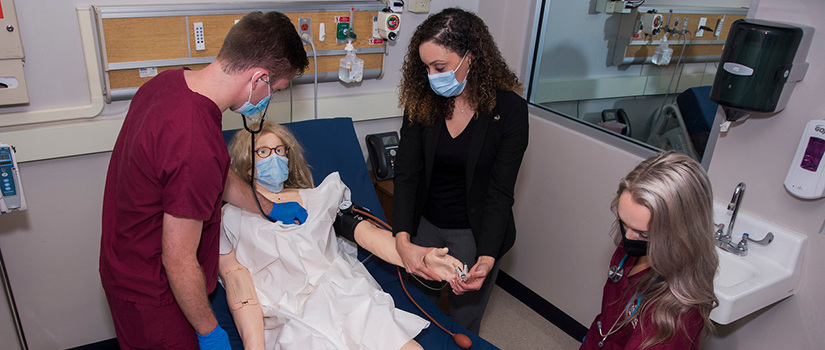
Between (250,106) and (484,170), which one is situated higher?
(250,106)

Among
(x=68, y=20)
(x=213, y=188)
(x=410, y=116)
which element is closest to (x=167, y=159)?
(x=213, y=188)

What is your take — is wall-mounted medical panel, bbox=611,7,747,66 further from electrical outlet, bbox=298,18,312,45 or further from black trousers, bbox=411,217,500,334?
electrical outlet, bbox=298,18,312,45

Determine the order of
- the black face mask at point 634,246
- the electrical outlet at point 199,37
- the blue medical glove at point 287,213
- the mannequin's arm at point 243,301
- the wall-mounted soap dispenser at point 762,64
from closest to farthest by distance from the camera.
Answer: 1. the black face mask at point 634,246
2. the wall-mounted soap dispenser at point 762,64
3. the mannequin's arm at point 243,301
4. the blue medical glove at point 287,213
5. the electrical outlet at point 199,37

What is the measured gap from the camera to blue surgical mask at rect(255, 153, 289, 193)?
74.6 inches

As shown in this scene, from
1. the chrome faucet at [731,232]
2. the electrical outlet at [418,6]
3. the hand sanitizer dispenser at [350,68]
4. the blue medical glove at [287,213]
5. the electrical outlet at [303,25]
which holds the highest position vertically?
the electrical outlet at [418,6]

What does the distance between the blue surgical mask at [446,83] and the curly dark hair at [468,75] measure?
4 cm

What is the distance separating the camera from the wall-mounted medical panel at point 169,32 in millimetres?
2035

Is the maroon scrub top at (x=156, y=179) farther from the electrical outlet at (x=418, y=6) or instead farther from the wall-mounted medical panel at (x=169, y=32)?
the electrical outlet at (x=418, y=6)

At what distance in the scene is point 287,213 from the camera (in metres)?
1.96

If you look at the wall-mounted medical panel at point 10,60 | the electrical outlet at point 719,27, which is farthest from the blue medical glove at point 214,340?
the electrical outlet at point 719,27

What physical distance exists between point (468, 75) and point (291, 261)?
2.81ft

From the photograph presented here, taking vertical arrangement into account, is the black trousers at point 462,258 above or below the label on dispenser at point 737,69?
below

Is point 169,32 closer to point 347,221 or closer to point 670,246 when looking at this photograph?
point 347,221

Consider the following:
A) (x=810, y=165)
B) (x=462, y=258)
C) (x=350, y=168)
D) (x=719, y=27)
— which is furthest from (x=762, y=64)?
(x=350, y=168)
